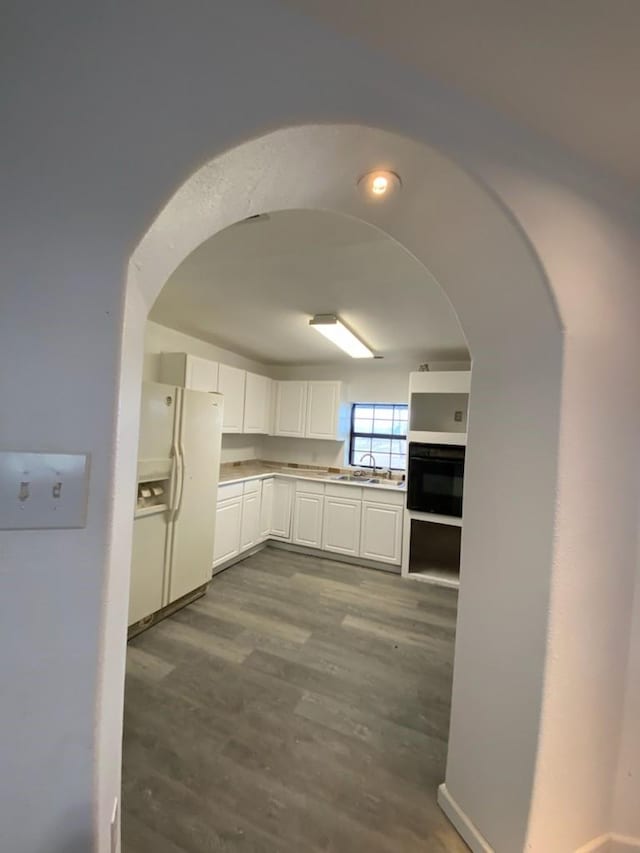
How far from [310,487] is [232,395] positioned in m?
1.37

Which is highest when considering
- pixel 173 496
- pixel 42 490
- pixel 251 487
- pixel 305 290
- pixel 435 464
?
pixel 305 290

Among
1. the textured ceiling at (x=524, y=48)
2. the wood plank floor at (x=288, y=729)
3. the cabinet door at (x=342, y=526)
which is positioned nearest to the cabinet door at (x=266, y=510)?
the cabinet door at (x=342, y=526)

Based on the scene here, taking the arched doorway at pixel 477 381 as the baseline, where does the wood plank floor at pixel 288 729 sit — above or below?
below

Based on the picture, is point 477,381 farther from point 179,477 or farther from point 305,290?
point 179,477

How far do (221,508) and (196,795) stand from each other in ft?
6.69

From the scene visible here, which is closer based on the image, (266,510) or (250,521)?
(250,521)

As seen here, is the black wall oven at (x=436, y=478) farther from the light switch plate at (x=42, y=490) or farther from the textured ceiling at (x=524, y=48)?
the light switch plate at (x=42, y=490)

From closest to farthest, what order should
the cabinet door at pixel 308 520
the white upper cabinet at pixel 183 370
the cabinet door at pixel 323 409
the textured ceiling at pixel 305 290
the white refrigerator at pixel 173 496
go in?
the textured ceiling at pixel 305 290 → the white refrigerator at pixel 173 496 → the white upper cabinet at pixel 183 370 → the cabinet door at pixel 308 520 → the cabinet door at pixel 323 409

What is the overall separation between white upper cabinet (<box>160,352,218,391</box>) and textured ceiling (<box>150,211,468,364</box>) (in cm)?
37

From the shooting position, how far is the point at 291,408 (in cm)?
429

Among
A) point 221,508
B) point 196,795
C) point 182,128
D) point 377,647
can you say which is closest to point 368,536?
point 377,647

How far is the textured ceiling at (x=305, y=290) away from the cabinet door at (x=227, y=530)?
1779 millimetres

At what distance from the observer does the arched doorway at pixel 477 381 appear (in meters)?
0.73

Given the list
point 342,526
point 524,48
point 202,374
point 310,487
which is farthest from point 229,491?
point 524,48
